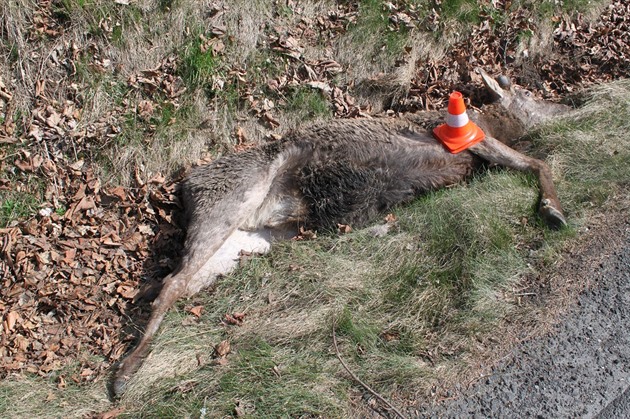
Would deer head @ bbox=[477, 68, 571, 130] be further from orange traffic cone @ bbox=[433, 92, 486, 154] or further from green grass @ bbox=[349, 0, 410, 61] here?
green grass @ bbox=[349, 0, 410, 61]

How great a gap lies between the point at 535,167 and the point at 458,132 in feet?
2.62

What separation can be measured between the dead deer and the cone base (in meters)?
0.05

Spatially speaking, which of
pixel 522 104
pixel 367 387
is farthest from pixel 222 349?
pixel 522 104

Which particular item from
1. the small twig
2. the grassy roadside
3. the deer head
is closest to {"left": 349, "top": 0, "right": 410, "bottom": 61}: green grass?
the grassy roadside

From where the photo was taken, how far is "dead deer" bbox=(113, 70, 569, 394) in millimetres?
6273

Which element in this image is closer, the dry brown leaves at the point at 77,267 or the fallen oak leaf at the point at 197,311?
the dry brown leaves at the point at 77,267

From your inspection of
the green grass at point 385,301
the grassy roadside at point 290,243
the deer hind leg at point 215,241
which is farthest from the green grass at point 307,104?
the green grass at point 385,301

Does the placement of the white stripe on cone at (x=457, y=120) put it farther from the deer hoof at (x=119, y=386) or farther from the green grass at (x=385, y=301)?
the deer hoof at (x=119, y=386)

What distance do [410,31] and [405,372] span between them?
14.8 ft

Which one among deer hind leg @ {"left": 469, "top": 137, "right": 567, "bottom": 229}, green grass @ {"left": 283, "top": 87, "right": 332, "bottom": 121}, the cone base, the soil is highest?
green grass @ {"left": 283, "top": 87, "right": 332, "bottom": 121}

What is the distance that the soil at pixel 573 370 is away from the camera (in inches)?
172

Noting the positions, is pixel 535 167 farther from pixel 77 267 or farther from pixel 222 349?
pixel 77 267

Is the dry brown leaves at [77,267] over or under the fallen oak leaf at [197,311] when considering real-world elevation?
over

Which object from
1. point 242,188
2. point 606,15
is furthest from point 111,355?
point 606,15
